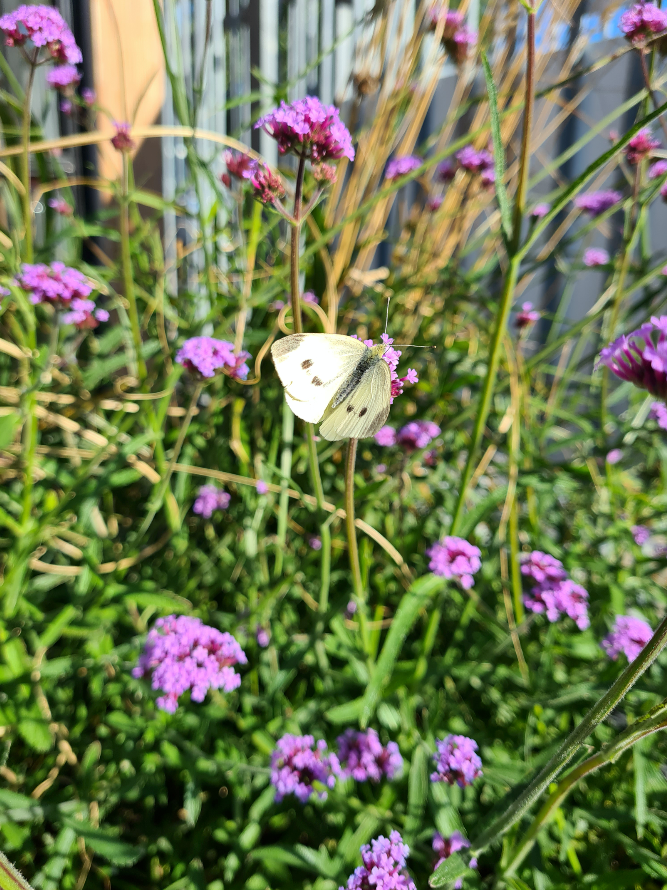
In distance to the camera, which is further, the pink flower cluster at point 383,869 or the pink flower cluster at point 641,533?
the pink flower cluster at point 641,533

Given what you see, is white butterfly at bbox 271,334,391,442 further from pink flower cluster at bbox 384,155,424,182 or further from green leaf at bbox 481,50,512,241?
pink flower cluster at bbox 384,155,424,182

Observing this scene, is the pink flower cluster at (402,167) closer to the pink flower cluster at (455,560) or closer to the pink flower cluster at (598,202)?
the pink flower cluster at (598,202)

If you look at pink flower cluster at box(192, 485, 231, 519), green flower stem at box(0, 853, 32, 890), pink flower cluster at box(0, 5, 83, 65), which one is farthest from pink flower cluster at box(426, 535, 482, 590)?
pink flower cluster at box(0, 5, 83, 65)

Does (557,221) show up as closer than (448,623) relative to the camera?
No


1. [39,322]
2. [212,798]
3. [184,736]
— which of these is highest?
[39,322]

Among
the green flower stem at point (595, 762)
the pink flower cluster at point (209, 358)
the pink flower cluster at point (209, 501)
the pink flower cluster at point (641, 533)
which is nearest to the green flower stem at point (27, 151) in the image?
the pink flower cluster at point (209, 358)

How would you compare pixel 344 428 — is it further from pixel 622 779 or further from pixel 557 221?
pixel 557 221

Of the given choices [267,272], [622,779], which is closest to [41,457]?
[267,272]
